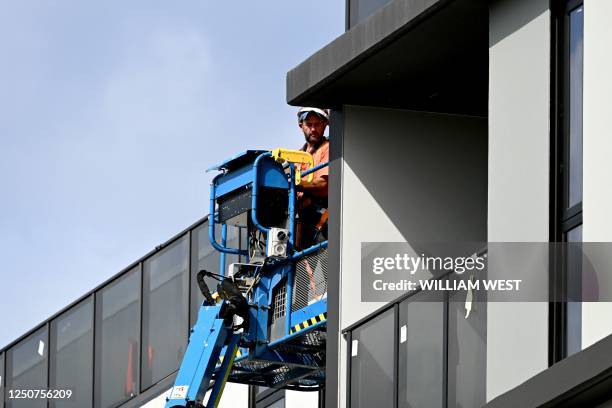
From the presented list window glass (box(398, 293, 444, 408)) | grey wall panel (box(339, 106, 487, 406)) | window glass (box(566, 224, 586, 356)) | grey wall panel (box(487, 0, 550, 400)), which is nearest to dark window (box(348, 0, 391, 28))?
grey wall panel (box(339, 106, 487, 406))

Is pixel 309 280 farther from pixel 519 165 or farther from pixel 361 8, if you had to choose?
pixel 519 165

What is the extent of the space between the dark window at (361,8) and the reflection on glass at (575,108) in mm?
3461

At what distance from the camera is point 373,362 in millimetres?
17875

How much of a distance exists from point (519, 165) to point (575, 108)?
0.72 meters

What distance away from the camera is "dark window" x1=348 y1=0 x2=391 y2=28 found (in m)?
18.6

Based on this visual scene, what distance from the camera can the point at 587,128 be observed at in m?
14.7

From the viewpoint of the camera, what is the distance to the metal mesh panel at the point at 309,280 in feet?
64.2

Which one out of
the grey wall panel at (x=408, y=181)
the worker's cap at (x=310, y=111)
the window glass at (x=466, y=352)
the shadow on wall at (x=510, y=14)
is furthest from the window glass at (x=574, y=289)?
the worker's cap at (x=310, y=111)

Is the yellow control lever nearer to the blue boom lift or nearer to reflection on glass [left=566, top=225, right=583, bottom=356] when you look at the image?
the blue boom lift

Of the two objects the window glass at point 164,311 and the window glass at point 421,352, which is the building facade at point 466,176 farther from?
the window glass at point 164,311

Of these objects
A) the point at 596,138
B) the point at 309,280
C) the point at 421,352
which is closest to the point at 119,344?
the point at 309,280

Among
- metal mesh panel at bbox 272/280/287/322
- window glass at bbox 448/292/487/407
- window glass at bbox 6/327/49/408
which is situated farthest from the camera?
window glass at bbox 6/327/49/408

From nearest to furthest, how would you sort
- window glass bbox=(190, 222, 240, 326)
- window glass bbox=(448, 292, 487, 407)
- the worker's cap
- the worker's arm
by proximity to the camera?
window glass bbox=(448, 292, 487, 407), the worker's arm, the worker's cap, window glass bbox=(190, 222, 240, 326)

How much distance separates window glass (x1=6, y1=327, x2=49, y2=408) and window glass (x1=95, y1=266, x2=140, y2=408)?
3.58 feet
